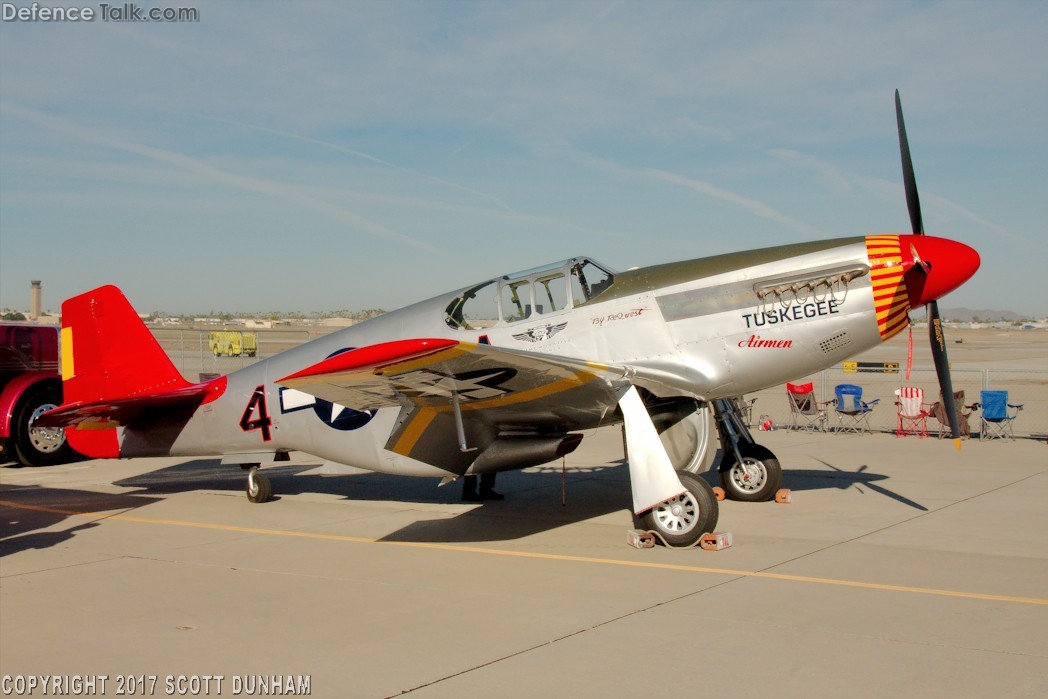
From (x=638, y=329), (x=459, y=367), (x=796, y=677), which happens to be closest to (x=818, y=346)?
(x=638, y=329)

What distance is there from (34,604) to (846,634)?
5504 mm

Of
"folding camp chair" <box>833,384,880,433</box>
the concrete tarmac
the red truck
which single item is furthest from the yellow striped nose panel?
the red truck

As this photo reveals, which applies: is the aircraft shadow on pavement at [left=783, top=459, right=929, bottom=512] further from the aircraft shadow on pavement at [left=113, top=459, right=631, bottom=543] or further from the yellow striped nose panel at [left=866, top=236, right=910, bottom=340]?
the yellow striped nose panel at [left=866, top=236, right=910, bottom=340]

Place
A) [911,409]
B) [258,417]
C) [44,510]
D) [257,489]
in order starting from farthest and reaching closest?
[911,409] < [257,489] < [258,417] < [44,510]

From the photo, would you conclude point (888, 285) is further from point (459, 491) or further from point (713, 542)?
point (459, 491)

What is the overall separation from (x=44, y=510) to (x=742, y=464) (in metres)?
8.32

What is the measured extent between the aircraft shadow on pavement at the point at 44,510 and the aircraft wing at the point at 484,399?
341cm

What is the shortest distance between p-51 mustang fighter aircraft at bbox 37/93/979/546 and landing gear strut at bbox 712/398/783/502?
0.03 metres

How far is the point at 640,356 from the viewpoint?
28.4 ft

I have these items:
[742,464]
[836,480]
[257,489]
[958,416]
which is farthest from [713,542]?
[958,416]

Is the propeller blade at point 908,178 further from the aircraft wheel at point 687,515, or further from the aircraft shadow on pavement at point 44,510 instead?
the aircraft shadow on pavement at point 44,510

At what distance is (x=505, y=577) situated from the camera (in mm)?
6848

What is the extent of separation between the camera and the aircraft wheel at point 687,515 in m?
7.69

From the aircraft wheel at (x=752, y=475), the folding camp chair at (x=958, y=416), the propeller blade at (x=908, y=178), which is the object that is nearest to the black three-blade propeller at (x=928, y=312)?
the propeller blade at (x=908, y=178)
